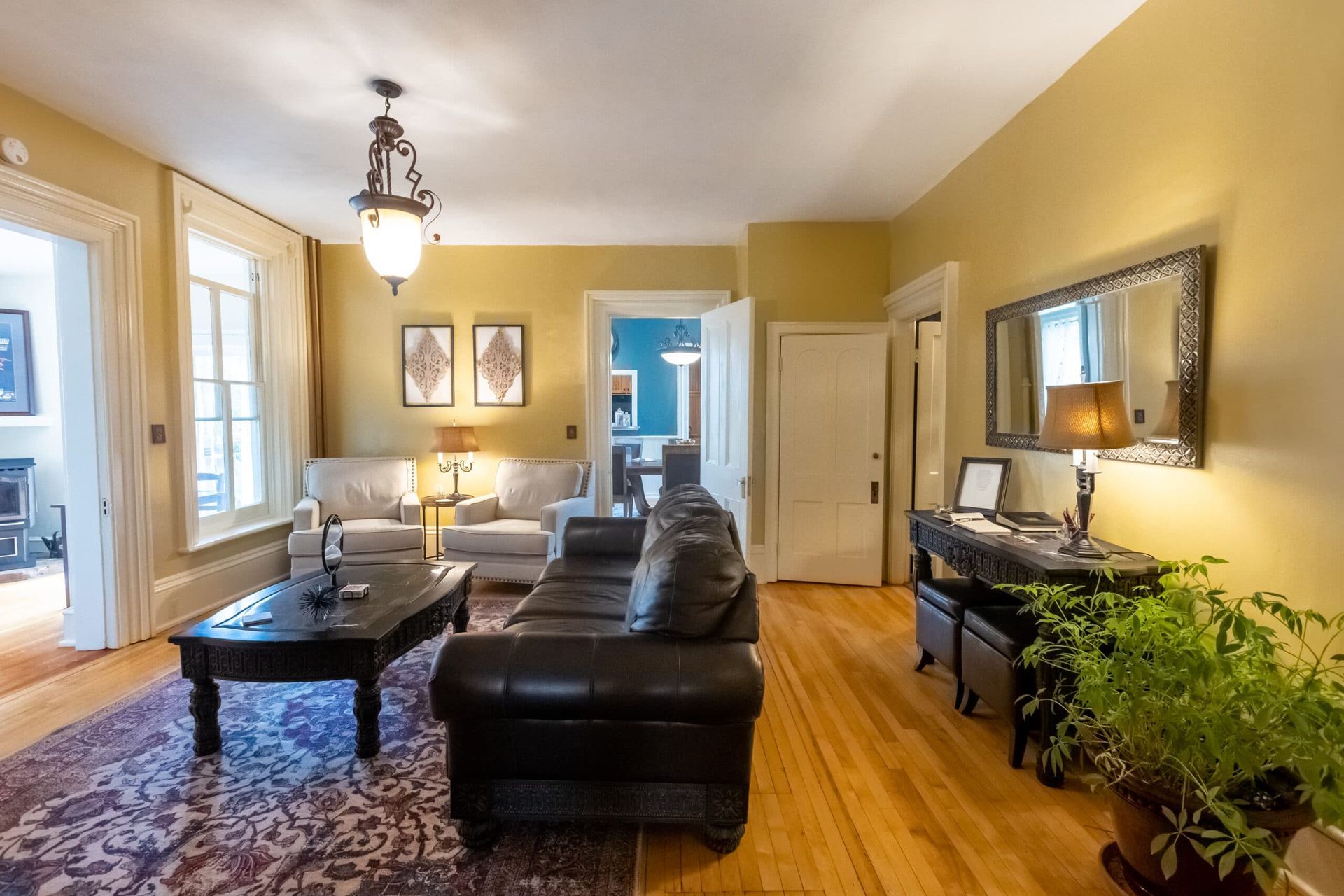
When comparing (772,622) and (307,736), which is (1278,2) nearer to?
(772,622)

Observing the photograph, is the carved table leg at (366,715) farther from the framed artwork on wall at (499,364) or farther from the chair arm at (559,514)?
the framed artwork on wall at (499,364)

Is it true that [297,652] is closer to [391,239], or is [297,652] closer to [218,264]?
[391,239]

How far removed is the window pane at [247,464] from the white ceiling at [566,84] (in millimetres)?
1671

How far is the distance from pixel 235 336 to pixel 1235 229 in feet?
18.1

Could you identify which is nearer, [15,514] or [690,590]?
[690,590]

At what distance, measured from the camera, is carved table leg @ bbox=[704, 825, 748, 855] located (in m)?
1.75

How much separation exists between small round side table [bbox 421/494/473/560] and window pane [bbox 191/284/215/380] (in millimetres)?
1654

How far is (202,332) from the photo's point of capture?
4.08 metres

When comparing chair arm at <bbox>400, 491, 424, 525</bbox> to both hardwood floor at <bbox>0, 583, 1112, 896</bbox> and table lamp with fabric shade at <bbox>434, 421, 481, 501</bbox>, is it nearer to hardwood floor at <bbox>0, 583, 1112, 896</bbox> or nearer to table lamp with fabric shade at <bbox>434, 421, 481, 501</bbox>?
table lamp with fabric shade at <bbox>434, 421, 481, 501</bbox>

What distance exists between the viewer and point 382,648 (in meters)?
2.24

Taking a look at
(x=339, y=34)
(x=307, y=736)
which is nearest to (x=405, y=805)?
(x=307, y=736)

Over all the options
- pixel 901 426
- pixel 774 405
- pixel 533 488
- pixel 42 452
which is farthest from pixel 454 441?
pixel 42 452

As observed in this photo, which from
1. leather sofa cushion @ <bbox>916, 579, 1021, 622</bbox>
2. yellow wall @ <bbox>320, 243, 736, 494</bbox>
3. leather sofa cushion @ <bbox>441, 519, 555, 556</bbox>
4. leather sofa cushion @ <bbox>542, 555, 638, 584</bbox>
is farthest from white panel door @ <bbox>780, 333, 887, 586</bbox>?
leather sofa cushion @ <bbox>441, 519, 555, 556</bbox>

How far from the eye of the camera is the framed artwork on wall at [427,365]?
202 inches
